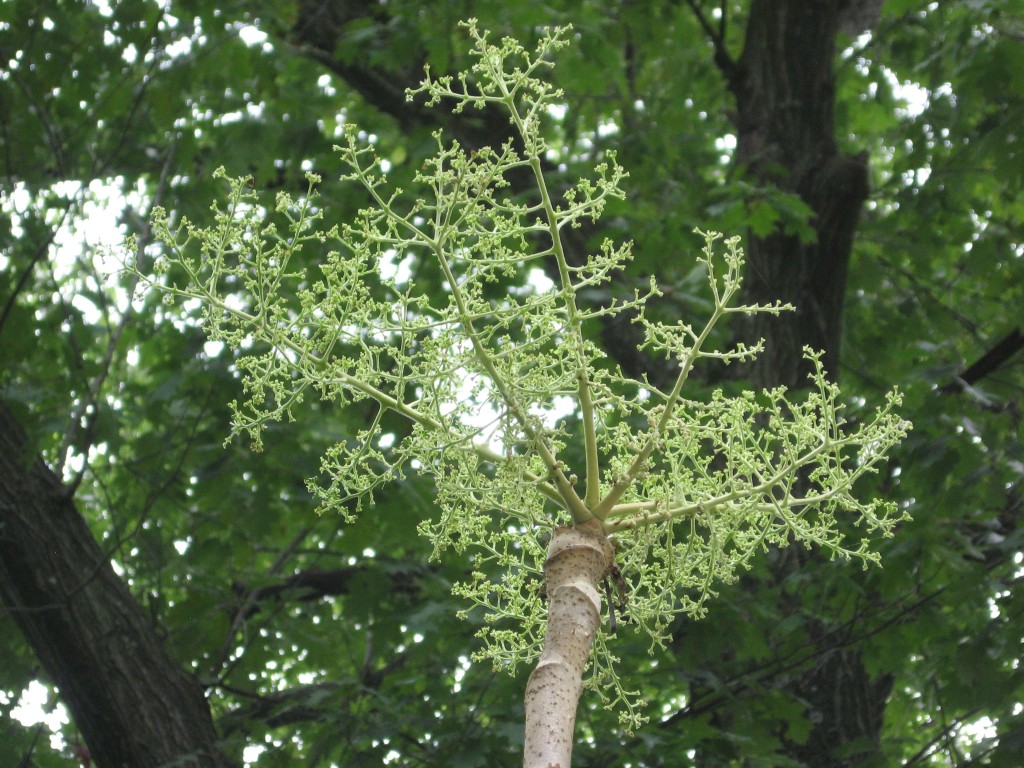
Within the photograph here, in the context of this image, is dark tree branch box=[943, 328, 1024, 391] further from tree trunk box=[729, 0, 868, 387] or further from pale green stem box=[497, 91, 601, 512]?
pale green stem box=[497, 91, 601, 512]

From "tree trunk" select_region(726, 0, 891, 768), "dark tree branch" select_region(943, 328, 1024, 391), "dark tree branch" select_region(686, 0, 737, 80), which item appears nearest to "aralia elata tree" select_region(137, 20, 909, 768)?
"tree trunk" select_region(726, 0, 891, 768)

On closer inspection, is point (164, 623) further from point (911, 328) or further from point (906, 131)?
point (906, 131)

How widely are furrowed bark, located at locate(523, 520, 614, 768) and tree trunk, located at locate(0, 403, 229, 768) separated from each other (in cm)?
342

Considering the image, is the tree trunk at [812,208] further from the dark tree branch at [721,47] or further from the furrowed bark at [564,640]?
the furrowed bark at [564,640]

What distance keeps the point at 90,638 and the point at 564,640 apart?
386cm

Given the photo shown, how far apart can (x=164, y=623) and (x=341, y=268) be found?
4.44m

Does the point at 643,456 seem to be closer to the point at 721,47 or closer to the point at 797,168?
the point at 797,168

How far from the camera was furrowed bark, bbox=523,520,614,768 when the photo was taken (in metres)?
1.50

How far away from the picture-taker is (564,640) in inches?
65.6

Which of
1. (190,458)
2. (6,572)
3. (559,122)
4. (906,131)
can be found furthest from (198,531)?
(906,131)

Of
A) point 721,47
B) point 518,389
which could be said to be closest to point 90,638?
point 518,389

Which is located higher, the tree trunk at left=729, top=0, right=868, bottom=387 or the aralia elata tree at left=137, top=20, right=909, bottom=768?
the tree trunk at left=729, top=0, right=868, bottom=387

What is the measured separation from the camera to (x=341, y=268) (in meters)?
1.97

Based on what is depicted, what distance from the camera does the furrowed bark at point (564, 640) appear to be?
1.50m
